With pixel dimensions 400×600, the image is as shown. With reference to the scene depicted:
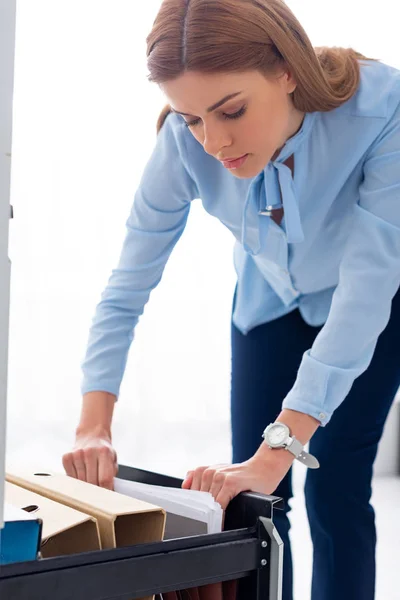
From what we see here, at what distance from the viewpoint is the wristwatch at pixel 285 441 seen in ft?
3.01

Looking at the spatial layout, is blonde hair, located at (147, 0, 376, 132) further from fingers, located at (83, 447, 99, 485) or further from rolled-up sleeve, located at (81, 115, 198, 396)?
fingers, located at (83, 447, 99, 485)

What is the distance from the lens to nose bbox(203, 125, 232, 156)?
96cm

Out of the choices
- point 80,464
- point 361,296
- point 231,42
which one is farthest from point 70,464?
point 231,42

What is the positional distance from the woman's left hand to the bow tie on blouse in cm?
35

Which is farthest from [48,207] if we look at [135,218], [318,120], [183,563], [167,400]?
[183,563]

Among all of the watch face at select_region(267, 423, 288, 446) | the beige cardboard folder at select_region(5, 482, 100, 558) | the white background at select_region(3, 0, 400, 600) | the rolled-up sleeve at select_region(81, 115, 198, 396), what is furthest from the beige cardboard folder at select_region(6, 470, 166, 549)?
the white background at select_region(3, 0, 400, 600)

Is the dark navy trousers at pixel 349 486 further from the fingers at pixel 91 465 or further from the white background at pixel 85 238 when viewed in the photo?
the white background at pixel 85 238

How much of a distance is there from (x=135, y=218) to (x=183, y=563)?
0.63m

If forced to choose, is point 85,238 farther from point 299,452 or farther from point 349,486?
point 299,452

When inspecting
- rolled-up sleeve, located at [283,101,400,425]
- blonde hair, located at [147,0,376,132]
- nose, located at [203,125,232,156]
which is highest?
blonde hair, located at [147,0,376,132]

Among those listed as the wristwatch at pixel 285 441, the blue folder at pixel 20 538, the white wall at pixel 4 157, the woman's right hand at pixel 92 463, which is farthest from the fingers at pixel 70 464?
the white wall at pixel 4 157

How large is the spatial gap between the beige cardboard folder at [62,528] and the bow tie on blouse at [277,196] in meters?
0.53

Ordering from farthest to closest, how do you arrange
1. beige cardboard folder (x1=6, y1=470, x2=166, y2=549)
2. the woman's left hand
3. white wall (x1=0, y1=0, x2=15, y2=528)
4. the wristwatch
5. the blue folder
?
the wristwatch → the woman's left hand → beige cardboard folder (x1=6, y1=470, x2=166, y2=549) → the blue folder → white wall (x1=0, y1=0, x2=15, y2=528)

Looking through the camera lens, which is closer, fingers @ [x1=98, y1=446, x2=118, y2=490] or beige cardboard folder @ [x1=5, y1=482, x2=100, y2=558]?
beige cardboard folder @ [x1=5, y1=482, x2=100, y2=558]
